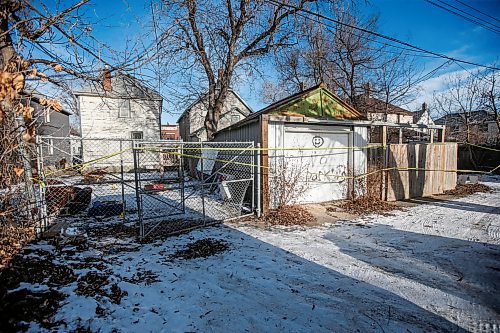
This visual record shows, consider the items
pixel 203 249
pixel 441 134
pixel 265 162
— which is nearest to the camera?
pixel 203 249

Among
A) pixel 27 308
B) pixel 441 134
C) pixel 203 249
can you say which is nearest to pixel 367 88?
pixel 441 134

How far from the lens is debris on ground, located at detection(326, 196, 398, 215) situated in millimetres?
6949

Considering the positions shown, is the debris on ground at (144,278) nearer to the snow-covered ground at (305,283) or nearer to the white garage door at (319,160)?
the snow-covered ground at (305,283)

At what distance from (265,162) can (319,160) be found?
213 cm

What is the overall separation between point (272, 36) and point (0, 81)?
1370 centimetres

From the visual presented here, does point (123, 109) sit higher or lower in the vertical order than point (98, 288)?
higher

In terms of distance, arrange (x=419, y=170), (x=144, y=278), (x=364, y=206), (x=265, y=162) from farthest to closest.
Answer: (x=419, y=170) → (x=364, y=206) → (x=265, y=162) → (x=144, y=278)

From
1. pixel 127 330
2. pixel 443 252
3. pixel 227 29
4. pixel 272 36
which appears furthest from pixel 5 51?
pixel 272 36

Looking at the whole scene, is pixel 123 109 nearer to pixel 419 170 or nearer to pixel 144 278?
pixel 144 278

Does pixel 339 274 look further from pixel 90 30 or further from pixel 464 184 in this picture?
pixel 464 184

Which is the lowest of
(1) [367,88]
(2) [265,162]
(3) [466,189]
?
(3) [466,189]

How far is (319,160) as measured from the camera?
7.64 m

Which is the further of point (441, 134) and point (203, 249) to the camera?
point (441, 134)

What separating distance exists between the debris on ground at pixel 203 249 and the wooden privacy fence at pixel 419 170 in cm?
600
